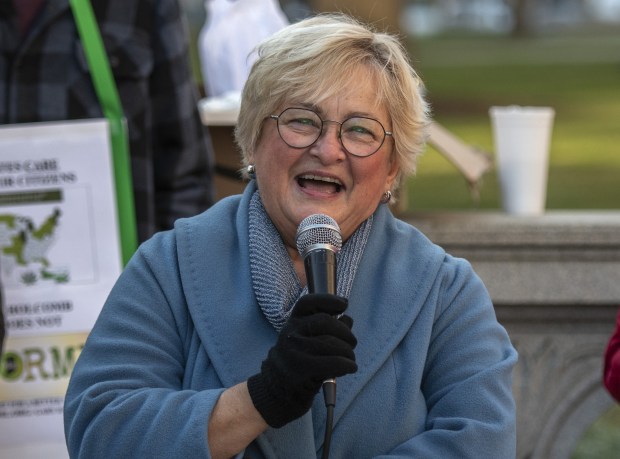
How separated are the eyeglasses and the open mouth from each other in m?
0.08

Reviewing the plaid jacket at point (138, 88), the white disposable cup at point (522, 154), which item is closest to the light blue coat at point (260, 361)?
the plaid jacket at point (138, 88)

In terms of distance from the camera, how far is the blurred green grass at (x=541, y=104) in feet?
48.5

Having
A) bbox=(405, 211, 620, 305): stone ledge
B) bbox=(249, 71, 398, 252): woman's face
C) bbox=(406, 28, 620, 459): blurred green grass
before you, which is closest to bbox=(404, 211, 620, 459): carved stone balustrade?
bbox=(405, 211, 620, 305): stone ledge

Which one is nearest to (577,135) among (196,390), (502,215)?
(502,215)

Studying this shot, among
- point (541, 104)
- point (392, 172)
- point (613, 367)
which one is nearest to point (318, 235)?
point (392, 172)

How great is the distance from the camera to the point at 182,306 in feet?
9.29

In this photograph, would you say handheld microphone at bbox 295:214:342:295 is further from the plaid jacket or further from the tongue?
the plaid jacket

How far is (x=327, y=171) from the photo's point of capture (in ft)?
9.09

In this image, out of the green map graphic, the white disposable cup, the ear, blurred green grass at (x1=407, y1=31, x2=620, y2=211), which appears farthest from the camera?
blurred green grass at (x1=407, y1=31, x2=620, y2=211)

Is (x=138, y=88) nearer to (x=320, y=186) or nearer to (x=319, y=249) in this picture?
(x=320, y=186)

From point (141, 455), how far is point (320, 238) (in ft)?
1.93

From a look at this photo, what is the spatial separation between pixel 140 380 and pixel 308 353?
48cm

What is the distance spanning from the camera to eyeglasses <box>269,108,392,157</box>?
9.09 feet

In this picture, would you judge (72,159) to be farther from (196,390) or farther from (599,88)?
(599,88)
